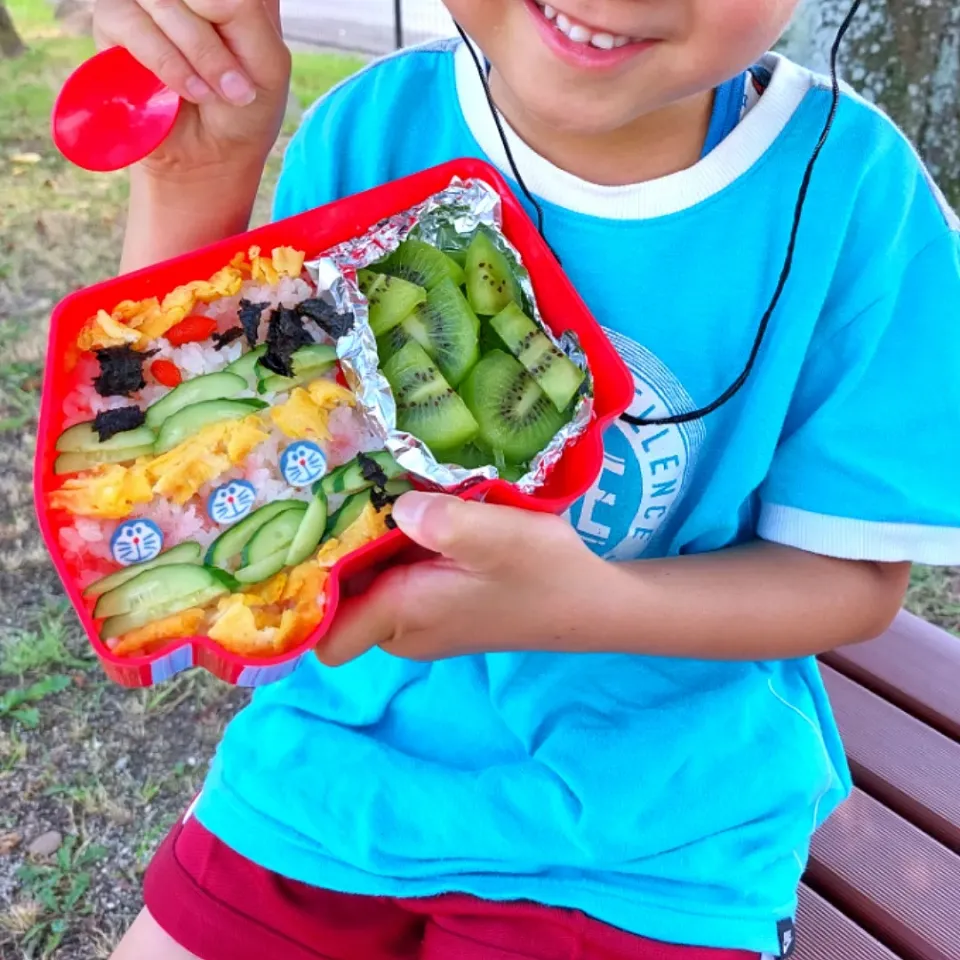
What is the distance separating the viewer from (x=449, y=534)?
80 centimetres

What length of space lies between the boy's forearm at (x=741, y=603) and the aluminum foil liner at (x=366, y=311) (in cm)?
16

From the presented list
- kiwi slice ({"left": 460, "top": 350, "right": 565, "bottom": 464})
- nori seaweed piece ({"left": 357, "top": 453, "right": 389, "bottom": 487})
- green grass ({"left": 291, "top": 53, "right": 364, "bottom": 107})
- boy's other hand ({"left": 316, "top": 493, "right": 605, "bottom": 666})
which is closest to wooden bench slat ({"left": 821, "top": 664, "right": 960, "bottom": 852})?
boy's other hand ({"left": 316, "top": 493, "right": 605, "bottom": 666})

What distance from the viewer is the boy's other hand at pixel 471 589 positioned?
82 centimetres

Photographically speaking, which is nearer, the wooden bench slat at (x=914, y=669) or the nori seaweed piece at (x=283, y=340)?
the nori seaweed piece at (x=283, y=340)

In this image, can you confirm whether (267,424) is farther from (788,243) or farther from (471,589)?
(788,243)

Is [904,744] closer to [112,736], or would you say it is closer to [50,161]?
[112,736]

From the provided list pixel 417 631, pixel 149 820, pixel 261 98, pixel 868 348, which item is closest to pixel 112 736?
pixel 149 820

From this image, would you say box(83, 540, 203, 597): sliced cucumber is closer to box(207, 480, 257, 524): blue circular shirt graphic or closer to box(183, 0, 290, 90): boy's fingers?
box(207, 480, 257, 524): blue circular shirt graphic

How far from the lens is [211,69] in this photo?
0.95 meters

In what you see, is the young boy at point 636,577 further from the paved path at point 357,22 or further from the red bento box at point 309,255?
the paved path at point 357,22

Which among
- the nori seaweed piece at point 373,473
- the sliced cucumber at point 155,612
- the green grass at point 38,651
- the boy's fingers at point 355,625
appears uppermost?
the nori seaweed piece at point 373,473

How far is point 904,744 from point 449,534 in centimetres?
98

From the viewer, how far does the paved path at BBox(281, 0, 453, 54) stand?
4973mm

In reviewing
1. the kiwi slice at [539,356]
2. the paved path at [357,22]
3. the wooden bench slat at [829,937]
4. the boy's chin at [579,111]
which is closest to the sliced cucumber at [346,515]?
the kiwi slice at [539,356]
